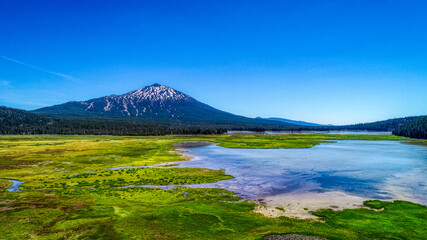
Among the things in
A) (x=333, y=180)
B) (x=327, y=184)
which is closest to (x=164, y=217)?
(x=327, y=184)

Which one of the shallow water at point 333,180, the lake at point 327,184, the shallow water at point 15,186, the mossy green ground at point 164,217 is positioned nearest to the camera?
the mossy green ground at point 164,217

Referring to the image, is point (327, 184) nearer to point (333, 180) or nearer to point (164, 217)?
point (333, 180)

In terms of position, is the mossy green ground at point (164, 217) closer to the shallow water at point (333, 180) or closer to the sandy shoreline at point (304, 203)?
the sandy shoreline at point (304, 203)

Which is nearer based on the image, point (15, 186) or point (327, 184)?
point (15, 186)

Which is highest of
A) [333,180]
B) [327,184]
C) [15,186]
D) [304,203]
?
[333,180]

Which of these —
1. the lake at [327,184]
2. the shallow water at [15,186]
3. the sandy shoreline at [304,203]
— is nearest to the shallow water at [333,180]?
the lake at [327,184]

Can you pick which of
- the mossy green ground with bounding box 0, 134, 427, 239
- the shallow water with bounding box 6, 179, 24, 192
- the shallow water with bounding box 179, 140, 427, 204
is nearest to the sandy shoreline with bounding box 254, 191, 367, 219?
the mossy green ground with bounding box 0, 134, 427, 239

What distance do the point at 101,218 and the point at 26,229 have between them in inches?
281

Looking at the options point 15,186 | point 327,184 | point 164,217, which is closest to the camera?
point 164,217

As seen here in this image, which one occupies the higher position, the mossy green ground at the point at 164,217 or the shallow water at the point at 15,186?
the mossy green ground at the point at 164,217

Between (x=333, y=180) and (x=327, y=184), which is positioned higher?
(x=333, y=180)

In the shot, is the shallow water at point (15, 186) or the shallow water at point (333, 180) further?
the shallow water at point (15, 186)

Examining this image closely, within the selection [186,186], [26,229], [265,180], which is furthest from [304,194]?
[26,229]

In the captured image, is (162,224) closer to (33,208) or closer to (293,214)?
(293,214)
